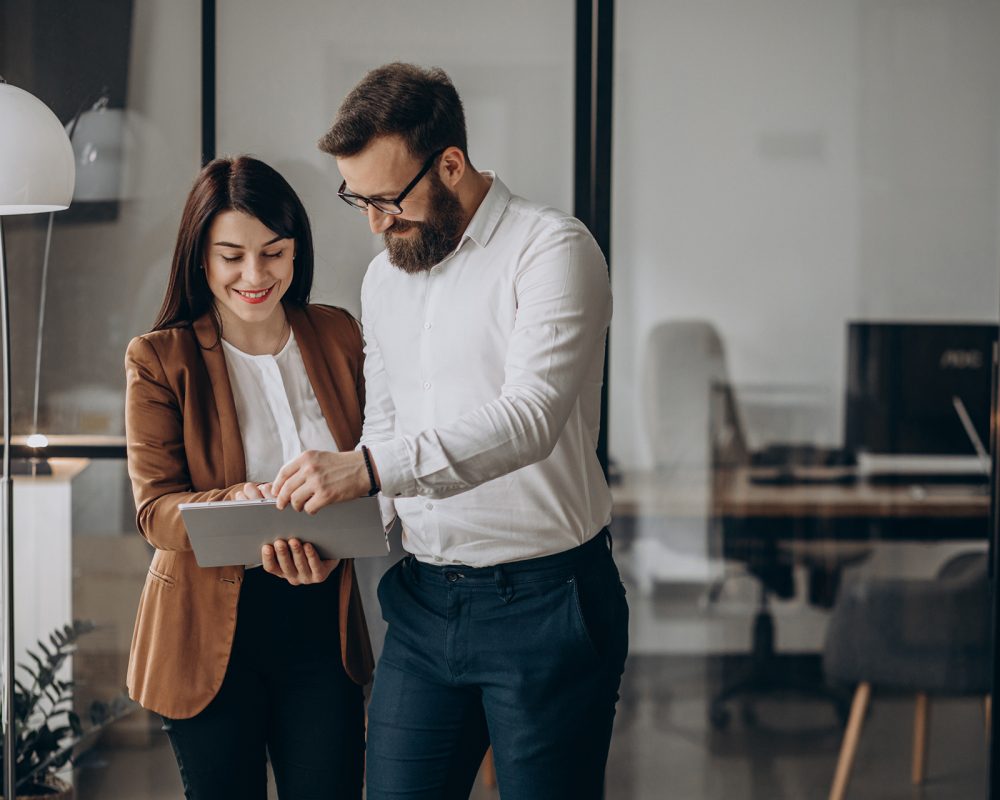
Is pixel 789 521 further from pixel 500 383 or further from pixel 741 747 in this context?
pixel 500 383

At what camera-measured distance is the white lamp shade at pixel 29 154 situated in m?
2.01

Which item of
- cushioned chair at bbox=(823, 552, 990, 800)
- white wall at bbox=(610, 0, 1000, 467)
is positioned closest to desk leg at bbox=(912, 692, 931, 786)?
cushioned chair at bbox=(823, 552, 990, 800)

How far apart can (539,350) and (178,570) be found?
772 mm

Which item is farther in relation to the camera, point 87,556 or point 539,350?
point 87,556

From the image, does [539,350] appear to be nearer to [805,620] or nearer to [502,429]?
[502,429]

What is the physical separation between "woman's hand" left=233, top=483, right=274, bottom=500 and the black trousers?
21 cm

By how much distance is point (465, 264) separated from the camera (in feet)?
5.67

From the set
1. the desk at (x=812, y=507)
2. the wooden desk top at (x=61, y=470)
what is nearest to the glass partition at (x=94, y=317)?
the wooden desk top at (x=61, y=470)

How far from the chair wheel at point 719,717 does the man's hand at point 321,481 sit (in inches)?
67.1

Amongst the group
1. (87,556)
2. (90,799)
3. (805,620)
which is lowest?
(90,799)

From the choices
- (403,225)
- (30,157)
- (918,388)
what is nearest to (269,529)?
(403,225)

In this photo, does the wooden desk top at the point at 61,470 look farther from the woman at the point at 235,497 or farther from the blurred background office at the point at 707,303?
the woman at the point at 235,497

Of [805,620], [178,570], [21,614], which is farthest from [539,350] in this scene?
[21,614]

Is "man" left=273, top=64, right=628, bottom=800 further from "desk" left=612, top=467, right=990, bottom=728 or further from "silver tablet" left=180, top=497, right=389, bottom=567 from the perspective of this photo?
"desk" left=612, top=467, right=990, bottom=728
